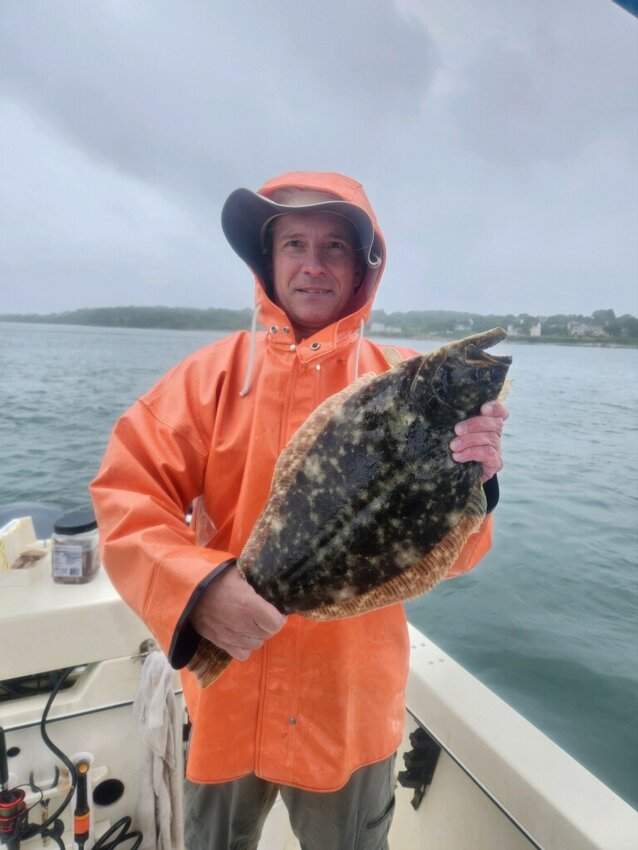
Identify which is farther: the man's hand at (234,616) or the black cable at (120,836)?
the black cable at (120,836)

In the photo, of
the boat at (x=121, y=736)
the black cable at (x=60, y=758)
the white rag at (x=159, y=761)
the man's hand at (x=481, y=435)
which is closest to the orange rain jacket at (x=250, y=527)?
the man's hand at (x=481, y=435)

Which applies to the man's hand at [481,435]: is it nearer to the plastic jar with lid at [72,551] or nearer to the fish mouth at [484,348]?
the fish mouth at [484,348]

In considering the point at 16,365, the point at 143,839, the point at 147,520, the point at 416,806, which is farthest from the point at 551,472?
the point at 16,365

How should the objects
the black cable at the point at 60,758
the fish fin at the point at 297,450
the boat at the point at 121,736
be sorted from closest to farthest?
the fish fin at the point at 297,450
the boat at the point at 121,736
the black cable at the point at 60,758

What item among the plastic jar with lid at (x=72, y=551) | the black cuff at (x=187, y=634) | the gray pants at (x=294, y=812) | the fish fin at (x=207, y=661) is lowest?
the gray pants at (x=294, y=812)

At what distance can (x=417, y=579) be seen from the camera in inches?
78.3

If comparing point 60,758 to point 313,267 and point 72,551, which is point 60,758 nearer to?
point 72,551

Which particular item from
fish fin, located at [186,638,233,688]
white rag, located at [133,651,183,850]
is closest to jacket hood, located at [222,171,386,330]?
fish fin, located at [186,638,233,688]

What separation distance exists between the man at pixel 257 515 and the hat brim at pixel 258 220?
2cm

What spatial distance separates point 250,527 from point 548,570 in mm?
8609

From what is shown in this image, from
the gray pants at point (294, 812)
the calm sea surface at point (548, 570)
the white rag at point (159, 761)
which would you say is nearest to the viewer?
the gray pants at point (294, 812)

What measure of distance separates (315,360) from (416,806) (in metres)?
3.30

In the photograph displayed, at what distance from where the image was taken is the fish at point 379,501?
74.6 inches

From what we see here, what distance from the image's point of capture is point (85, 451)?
1557 cm
